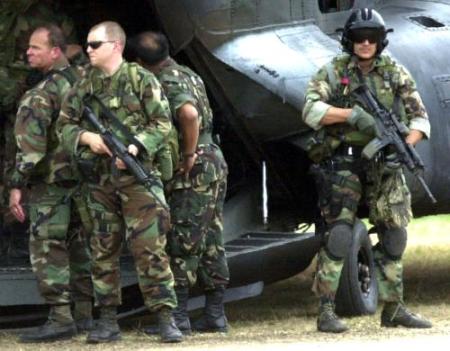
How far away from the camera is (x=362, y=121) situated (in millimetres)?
12531

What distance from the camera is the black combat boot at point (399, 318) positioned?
510 inches

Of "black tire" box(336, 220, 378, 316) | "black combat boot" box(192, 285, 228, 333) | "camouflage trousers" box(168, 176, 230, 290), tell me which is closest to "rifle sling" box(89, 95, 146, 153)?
"camouflage trousers" box(168, 176, 230, 290)

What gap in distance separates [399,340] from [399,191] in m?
1.00

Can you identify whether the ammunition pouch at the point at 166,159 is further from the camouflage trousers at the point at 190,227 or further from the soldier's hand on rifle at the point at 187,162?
the camouflage trousers at the point at 190,227

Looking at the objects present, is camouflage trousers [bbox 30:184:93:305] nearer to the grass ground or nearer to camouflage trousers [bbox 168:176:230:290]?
the grass ground

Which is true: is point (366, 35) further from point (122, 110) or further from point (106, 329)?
point (106, 329)

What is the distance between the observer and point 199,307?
1358cm

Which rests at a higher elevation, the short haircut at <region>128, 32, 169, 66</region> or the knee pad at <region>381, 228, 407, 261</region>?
the short haircut at <region>128, 32, 169, 66</region>

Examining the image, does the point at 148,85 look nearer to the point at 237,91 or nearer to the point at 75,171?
the point at 75,171

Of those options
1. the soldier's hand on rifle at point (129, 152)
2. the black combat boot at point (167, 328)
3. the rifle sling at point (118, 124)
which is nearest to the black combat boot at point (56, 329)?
the black combat boot at point (167, 328)

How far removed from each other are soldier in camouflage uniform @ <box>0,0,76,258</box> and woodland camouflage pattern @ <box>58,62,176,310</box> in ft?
3.41

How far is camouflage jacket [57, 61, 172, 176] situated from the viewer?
1205 centimetres

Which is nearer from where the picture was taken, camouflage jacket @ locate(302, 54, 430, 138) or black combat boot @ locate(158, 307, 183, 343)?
black combat boot @ locate(158, 307, 183, 343)

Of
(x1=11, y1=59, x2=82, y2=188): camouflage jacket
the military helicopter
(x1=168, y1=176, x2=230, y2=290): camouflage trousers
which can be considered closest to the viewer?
(x1=11, y1=59, x2=82, y2=188): camouflage jacket
